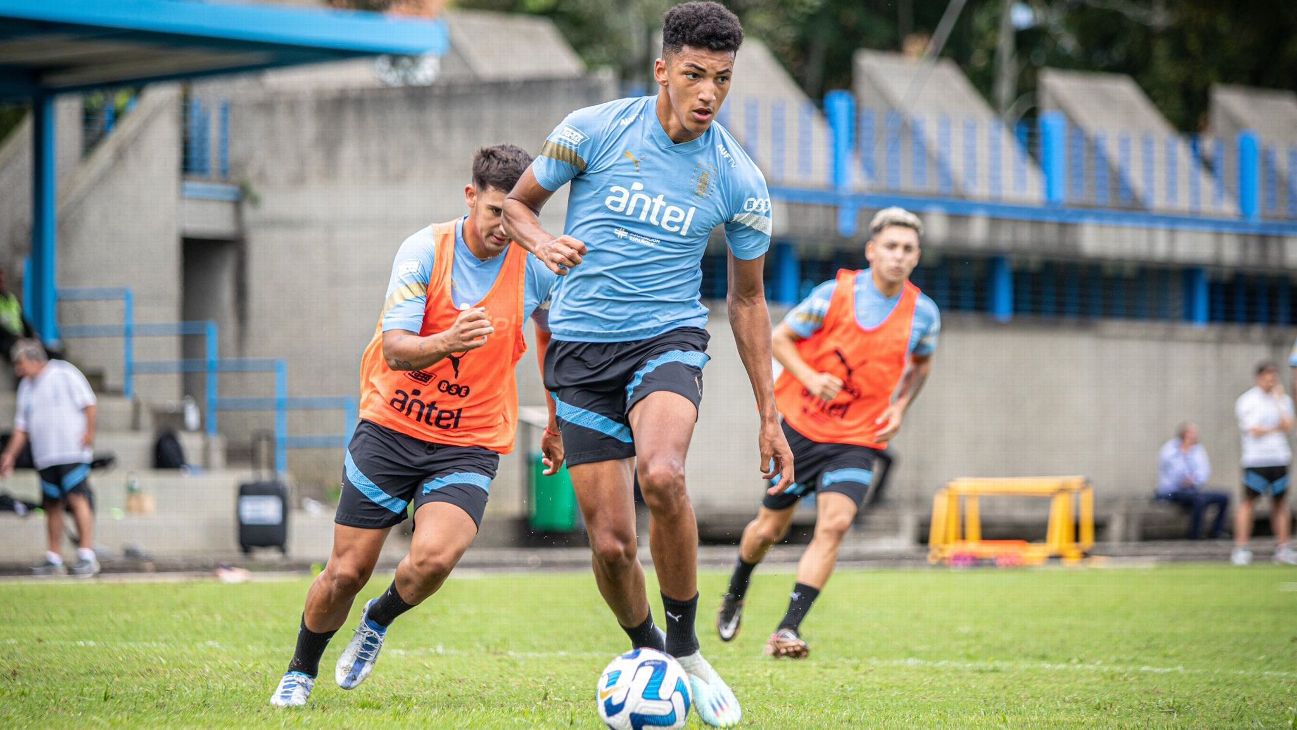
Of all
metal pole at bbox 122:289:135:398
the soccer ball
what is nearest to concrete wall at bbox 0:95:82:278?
metal pole at bbox 122:289:135:398

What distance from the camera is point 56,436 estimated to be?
1636 centimetres

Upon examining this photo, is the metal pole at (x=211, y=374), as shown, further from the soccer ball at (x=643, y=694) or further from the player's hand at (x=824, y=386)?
the soccer ball at (x=643, y=694)

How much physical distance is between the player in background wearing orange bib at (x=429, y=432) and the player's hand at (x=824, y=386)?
2.69 m

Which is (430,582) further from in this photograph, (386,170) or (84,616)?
(386,170)

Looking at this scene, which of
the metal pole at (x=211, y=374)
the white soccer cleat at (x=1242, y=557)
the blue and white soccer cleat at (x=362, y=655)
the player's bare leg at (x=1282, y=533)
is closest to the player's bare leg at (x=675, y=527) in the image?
the blue and white soccer cleat at (x=362, y=655)

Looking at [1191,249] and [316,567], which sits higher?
[1191,249]

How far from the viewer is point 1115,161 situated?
25.8 m

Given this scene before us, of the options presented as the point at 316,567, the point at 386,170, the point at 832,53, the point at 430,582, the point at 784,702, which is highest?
the point at 832,53

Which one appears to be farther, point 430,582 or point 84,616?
point 84,616

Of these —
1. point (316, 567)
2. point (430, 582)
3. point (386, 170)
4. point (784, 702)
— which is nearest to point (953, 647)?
point (784, 702)

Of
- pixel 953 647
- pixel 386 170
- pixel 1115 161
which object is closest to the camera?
pixel 953 647

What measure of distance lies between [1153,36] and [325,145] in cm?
2327

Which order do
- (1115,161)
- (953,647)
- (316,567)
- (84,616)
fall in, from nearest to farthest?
(953,647), (84,616), (316,567), (1115,161)

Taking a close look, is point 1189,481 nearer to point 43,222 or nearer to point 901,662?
point 43,222
